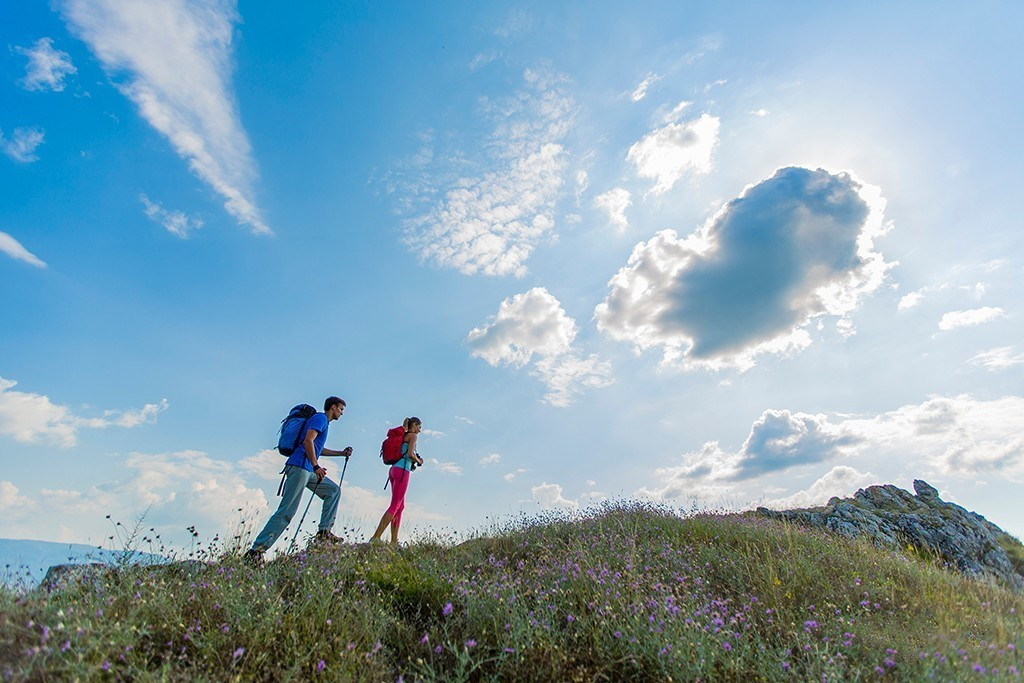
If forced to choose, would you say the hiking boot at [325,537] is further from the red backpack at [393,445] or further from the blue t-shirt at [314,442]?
the red backpack at [393,445]

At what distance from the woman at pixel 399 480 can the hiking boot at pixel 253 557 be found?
8.13 ft

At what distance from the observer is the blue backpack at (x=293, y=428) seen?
23.9 feet

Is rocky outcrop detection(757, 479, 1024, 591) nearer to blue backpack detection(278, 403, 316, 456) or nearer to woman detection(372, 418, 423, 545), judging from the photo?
woman detection(372, 418, 423, 545)

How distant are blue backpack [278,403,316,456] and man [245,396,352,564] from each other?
0.28 feet

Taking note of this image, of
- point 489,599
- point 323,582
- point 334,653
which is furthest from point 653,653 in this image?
point 323,582

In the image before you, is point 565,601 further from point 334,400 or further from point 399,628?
point 334,400

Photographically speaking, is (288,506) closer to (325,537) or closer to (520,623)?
(325,537)

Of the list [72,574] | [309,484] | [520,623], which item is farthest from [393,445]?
[520,623]

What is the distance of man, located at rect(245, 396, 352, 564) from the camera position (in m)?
6.80

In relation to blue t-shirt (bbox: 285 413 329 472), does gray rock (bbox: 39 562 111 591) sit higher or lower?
lower

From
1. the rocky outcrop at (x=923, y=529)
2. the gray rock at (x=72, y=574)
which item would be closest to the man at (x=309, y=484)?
the gray rock at (x=72, y=574)

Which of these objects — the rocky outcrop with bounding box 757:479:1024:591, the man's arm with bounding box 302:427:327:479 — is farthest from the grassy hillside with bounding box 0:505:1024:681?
the rocky outcrop with bounding box 757:479:1024:591

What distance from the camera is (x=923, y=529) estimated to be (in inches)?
456

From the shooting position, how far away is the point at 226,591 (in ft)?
13.8
